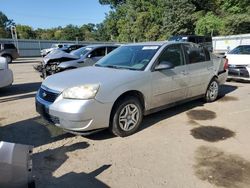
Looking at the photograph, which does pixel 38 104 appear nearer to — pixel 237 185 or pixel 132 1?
pixel 237 185

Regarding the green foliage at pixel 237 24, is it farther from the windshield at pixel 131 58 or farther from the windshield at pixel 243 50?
the windshield at pixel 131 58

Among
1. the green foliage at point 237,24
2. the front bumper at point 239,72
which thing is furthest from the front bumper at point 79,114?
the green foliage at point 237,24

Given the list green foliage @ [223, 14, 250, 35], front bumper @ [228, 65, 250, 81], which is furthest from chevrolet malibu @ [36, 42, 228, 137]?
green foliage @ [223, 14, 250, 35]

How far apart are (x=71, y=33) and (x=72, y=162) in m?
78.1

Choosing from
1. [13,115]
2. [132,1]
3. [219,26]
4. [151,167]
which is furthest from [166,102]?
[132,1]

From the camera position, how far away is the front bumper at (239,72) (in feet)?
31.9

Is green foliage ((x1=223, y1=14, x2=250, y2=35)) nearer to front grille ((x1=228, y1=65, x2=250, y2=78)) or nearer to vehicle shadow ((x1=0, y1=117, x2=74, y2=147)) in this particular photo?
front grille ((x1=228, y1=65, x2=250, y2=78))

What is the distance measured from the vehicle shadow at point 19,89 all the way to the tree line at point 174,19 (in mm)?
31436

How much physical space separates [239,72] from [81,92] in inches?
298

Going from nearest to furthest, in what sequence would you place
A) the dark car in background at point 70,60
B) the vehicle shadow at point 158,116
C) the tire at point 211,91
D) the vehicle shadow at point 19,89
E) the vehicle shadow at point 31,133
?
the vehicle shadow at point 31,133, the vehicle shadow at point 158,116, the tire at point 211,91, the vehicle shadow at point 19,89, the dark car in background at point 70,60

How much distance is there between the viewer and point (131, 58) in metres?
5.48

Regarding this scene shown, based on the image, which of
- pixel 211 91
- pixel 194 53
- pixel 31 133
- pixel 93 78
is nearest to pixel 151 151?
pixel 93 78

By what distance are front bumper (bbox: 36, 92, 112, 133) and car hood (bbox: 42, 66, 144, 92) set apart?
1.00ft

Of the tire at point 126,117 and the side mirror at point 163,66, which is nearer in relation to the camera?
the tire at point 126,117
